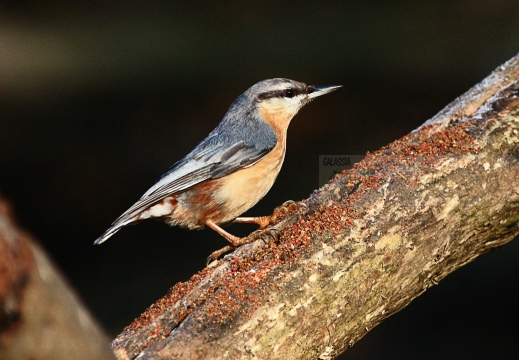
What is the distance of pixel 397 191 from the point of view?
2746mm

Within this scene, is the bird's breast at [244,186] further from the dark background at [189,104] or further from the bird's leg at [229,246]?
the dark background at [189,104]

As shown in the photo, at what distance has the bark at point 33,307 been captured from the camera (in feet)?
3.76

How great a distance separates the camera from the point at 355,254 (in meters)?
2.51

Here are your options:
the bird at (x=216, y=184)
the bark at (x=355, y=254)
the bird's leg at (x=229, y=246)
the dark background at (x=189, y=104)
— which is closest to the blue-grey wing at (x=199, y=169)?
the bird at (x=216, y=184)

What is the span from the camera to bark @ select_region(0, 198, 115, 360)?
3.76ft

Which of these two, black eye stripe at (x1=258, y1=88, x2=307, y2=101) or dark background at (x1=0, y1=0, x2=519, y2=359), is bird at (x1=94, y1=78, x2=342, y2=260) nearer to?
black eye stripe at (x1=258, y1=88, x2=307, y2=101)

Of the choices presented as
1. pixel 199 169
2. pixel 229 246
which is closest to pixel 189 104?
pixel 199 169

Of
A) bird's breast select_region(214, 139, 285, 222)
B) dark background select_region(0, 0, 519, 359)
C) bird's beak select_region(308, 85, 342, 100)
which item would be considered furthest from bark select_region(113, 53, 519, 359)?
dark background select_region(0, 0, 519, 359)

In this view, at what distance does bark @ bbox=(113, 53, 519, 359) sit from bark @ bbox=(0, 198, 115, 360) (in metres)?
0.93

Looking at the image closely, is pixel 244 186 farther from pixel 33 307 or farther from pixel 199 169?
pixel 33 307

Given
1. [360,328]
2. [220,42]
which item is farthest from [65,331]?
[220,42]

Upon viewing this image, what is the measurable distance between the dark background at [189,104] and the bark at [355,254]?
96.0 inches

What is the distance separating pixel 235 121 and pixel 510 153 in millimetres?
1593

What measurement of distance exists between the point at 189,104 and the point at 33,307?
569 cm
